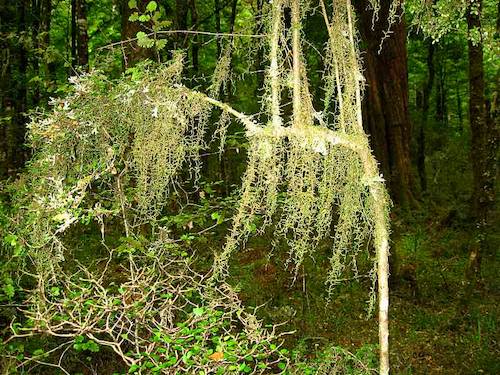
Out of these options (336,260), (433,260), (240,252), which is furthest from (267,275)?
(336,260)

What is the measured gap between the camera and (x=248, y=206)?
3.41 meters

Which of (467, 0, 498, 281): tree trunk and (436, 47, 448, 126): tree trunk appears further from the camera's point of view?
(436, 47, 448, 126): tree trunk

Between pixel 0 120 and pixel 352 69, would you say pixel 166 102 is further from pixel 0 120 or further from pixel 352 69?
pixel 0 120

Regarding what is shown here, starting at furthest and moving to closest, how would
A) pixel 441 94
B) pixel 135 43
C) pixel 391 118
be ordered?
pixel 441 94, pixel 391 118, pixel 135 43

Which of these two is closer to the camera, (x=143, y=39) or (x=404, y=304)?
(x=143, y=39)

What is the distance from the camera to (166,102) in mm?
3334

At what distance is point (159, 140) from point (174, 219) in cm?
177

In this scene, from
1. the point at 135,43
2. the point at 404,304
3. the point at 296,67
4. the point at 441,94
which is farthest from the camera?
the point at 441,94

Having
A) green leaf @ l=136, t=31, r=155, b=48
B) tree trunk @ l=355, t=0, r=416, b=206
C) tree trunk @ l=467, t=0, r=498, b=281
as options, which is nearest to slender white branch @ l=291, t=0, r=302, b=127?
green leaf @ l=136, t=31, r=155, b=48

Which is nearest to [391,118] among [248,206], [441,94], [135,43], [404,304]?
[404,304]

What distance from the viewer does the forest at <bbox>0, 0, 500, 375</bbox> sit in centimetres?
340

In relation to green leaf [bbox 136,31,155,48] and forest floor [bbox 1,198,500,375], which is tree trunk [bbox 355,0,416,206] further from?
green leaf [bbox 136,31,155,48]

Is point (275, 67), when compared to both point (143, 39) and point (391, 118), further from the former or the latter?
point (391, 118)

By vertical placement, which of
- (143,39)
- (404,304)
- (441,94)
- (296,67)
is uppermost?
(441,94)
